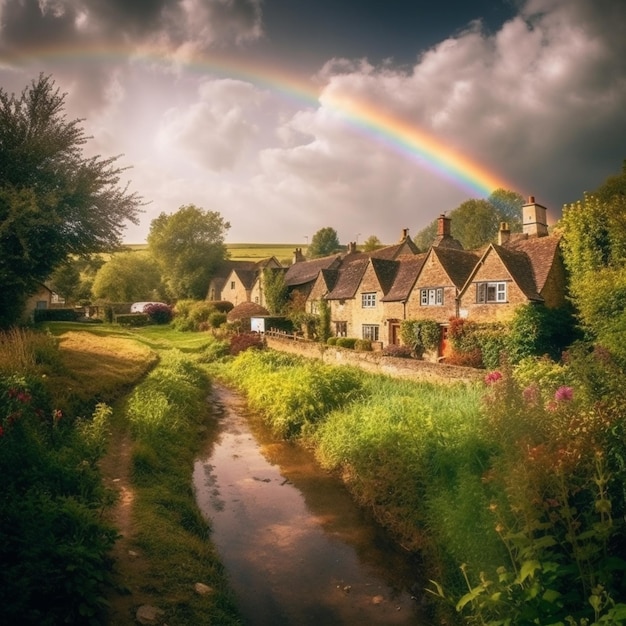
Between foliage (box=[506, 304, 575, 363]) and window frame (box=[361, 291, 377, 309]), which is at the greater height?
window frame (box=[361, 291, 377, 309])

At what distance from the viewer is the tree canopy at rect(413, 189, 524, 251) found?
2911 inches

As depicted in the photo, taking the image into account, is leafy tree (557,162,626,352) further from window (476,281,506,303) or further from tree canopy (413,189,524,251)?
tree canopy (413,189,524,251)

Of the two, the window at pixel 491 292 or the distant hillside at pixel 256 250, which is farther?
the distant hillside at pixel 256 250

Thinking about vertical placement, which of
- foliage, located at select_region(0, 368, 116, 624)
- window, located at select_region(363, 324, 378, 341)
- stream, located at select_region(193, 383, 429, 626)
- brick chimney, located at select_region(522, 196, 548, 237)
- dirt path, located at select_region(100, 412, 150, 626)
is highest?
brick chimney, located at select_region(522, 196, 548, 237)

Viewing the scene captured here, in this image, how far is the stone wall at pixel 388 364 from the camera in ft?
66.1

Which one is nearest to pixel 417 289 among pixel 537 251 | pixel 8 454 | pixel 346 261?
pixel 537 251

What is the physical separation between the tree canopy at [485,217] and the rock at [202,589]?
7112 cm

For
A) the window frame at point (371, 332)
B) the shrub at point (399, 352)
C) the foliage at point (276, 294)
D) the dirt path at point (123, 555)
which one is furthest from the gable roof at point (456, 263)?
the dirt path at point (123, 555)

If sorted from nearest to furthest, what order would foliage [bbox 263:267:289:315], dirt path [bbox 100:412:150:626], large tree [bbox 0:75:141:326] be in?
1. dirt path [bbox 100:412:150:626]
2. large tree [bbox 0:75:141:326]
3. foliage [bbox 263:267:289:315]

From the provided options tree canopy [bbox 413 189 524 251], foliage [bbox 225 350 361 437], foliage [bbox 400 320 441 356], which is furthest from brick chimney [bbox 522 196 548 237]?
tree canopy [bbox 413 189 524 251]

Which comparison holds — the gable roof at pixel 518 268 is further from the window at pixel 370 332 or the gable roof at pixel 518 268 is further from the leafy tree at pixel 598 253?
the window at pixel 370 332

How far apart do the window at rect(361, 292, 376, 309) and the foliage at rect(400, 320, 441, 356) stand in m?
4.78

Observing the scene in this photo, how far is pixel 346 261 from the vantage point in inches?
1999

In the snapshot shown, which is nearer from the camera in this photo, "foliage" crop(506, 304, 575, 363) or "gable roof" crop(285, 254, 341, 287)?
"foliage" crop(506, 304, 575, 363)
